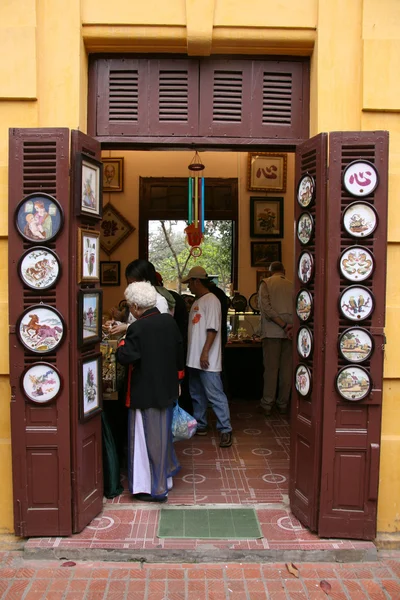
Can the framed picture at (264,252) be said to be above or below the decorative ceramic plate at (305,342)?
above

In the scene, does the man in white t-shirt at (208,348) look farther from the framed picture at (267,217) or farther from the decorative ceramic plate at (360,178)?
the framed picture at (267,217)

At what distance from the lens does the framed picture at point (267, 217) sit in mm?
8289

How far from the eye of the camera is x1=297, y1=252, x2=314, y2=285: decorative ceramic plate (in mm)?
3646

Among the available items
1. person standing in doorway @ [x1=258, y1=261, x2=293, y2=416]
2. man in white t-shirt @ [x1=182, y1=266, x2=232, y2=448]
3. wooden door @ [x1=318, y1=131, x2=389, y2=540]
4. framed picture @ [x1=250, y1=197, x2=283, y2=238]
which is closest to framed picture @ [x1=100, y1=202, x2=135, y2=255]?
framed picture @ [x1=250, y1=197, x2=283, y2=238]

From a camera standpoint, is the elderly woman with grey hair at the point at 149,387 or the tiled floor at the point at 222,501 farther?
the elderly woman with grey hair at the point at 149,387

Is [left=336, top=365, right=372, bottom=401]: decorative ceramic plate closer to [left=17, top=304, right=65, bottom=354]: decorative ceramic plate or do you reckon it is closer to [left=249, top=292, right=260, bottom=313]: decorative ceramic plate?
[left=17, top=304, right=65, bottom=354]: decorative ceramic plate

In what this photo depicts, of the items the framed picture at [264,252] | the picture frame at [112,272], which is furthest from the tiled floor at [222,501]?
the picture frame at [112,272]

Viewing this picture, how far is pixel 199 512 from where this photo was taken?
3.95m

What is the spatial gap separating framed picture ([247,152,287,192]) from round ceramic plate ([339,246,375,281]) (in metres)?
4.95

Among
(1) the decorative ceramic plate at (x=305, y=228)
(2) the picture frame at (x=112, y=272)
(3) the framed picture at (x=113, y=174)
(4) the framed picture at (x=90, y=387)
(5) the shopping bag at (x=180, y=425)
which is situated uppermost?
(3) the framed picture at (x=113, y=174)

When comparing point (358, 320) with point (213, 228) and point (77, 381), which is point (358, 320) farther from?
point (213, 228)

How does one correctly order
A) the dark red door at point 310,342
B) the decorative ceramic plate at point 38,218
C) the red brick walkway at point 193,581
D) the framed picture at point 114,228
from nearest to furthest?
1. the red brick walkway at point 193,581
2. the decorative ceramic plate at point 38,218
3. the dark red door at point 310,342
4. the framed picture at point 114,228

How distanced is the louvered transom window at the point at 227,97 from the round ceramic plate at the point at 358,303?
1.56 m

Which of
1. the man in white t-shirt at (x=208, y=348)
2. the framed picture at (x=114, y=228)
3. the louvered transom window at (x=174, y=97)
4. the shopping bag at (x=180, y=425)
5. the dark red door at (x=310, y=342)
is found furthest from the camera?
the framed picture at (x=114, y=228)
